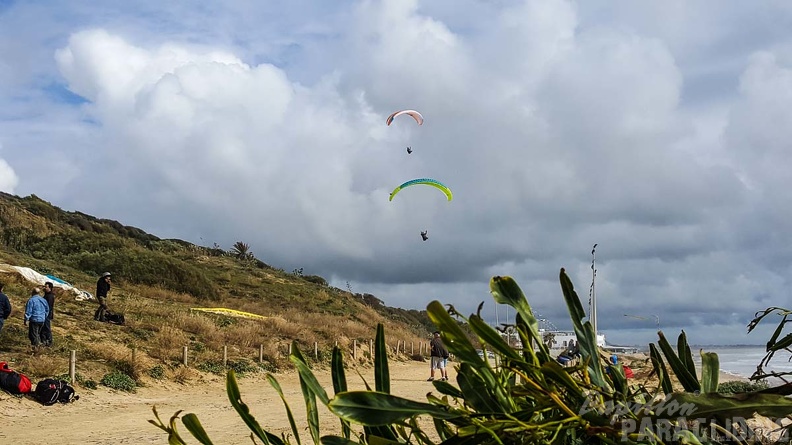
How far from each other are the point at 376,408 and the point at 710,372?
1.97 ft

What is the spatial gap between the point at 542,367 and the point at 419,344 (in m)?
44.8

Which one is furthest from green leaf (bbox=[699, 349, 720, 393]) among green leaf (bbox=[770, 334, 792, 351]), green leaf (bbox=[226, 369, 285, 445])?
green leaf (bbox=[226, 369, 285, 445])

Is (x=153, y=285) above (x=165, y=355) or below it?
above

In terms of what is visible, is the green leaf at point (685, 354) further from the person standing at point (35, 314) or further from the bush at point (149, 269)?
the bush at point (149, 269)

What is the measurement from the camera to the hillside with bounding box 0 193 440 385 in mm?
19844

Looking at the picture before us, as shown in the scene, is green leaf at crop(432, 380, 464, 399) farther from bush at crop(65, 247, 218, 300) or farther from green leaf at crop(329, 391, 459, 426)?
bush at crop(65, 247, 218, 300)

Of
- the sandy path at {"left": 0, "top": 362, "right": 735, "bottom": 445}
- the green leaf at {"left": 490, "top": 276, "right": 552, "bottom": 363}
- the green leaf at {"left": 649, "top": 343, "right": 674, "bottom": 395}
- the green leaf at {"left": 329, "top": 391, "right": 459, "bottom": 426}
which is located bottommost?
the sandy path at {"left": 0, "top": 362, "right": 735, "bottom": 445}

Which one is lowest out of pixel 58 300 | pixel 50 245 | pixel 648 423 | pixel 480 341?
pixel 648 423

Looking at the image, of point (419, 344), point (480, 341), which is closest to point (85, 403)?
point (480, 341)

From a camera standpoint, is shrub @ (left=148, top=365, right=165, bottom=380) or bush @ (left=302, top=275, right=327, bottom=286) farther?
bush @ (left=302, top=275, right=327, bottom=286)

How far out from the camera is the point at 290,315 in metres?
38.1

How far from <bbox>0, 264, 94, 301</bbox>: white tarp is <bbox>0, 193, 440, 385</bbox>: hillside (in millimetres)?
549

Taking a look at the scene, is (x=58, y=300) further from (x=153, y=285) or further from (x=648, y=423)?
(x=648, y=423)

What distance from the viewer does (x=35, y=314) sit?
1784cm
